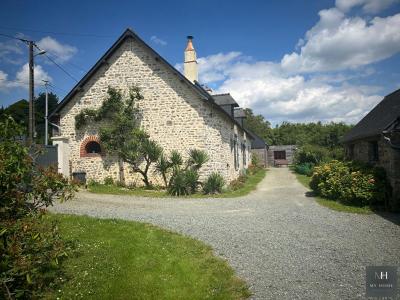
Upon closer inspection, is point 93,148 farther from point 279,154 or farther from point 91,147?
point 279,154

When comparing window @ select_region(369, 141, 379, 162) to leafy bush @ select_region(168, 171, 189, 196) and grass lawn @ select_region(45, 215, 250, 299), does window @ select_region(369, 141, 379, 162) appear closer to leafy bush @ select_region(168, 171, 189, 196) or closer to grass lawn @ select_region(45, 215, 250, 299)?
leafy bush @ select_region(168, 171, 189, 196)

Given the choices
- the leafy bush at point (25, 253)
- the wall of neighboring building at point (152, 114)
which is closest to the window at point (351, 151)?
the wall of neighboring building at point (152, 114)

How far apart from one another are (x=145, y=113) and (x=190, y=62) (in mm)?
6431

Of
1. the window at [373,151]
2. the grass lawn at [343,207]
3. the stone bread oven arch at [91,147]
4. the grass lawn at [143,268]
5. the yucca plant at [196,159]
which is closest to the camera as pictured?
the grass lawn at [143,268]

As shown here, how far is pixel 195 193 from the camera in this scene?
15664 millimetres

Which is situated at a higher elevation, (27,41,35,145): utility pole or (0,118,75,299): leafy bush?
(27,41,35,145): utility pole

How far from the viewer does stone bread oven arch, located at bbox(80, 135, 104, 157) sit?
17812 mm

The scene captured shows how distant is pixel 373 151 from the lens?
47.9 ft

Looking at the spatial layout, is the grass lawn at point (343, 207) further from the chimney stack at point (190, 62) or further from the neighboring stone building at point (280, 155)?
the neighboring stone building at point (280, 155)

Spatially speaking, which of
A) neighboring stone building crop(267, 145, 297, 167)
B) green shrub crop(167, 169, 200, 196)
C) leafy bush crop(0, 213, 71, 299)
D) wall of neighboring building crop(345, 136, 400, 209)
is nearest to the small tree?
green shrub crop(167, 169, 200, 196)

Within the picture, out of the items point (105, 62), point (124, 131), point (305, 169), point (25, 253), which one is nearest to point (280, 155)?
point (305, 169)

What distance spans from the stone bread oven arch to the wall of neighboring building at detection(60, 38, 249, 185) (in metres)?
0.15

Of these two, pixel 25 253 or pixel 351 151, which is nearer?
pixel 25 253
